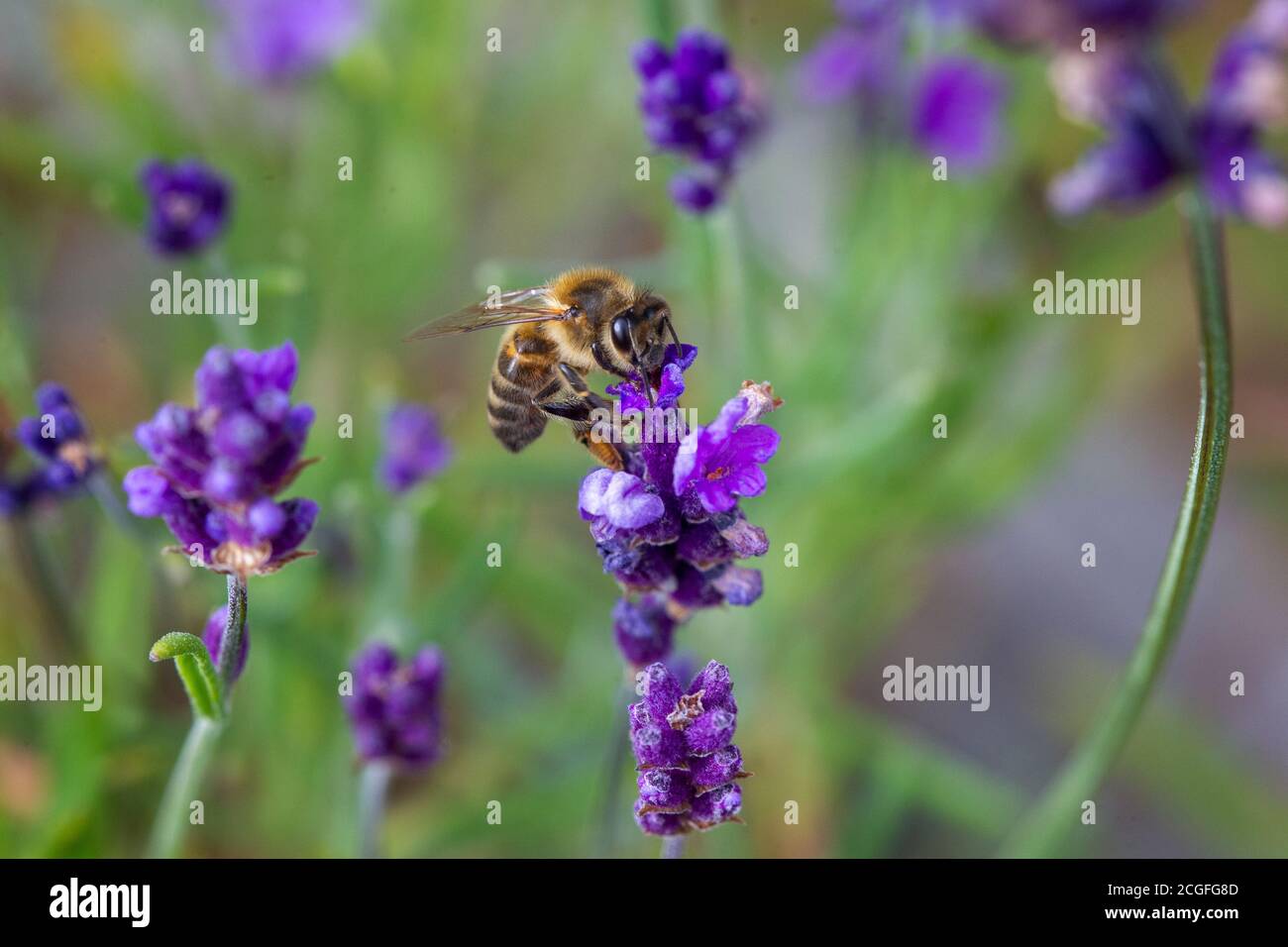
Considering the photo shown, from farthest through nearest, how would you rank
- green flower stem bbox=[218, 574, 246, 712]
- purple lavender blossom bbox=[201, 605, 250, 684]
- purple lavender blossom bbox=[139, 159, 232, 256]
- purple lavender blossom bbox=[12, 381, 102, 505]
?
purple lavender blossom bbox=[139, 159, 232, 256], purple lavender blossom bbox=[12, 381, 102, 505], purple lavender blossom bbox=[201, 605, 250, 684], green flower stem bbox=[218, 574, 246, 712]

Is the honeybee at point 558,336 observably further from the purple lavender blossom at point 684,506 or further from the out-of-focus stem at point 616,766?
the out-of-focus stem at point 616,766

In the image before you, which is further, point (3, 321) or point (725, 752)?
point (3, 321)

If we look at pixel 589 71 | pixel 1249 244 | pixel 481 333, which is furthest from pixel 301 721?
pixel 1249 244

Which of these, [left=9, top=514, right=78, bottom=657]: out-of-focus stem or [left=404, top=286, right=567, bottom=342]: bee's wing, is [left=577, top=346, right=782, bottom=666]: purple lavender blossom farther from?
[left=9, top=514, right=78, bottom=657]: out-of-focus stem

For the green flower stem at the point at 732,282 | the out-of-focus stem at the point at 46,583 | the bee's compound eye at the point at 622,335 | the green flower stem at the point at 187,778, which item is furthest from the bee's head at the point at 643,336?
the out-of-focus stem at the point at 46,583

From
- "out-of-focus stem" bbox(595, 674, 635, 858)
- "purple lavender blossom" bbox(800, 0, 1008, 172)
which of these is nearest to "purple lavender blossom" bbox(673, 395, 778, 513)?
"out-of-focus stem" bbox(595, 674, 635, 858)
